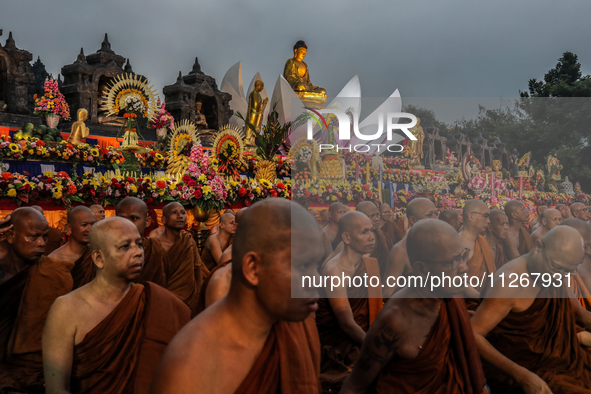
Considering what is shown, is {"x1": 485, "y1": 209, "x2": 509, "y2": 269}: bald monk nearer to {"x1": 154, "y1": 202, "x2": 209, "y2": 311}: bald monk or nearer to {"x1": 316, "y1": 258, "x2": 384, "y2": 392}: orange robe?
{"x1": 316, "y1": 258, "x2": 384, "y2": 392}: orange robe

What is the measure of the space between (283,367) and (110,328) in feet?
4.42

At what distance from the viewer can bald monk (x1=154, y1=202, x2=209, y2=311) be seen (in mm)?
5070

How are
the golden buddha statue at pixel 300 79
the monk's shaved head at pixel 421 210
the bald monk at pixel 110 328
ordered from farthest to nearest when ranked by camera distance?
the golden buddha statue at pixel 300 79 → the monk's shaved head at pixel 421 210 → the bald monk at pixel 110 328

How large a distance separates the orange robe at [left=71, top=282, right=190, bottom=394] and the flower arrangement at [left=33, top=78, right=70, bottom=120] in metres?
11.4

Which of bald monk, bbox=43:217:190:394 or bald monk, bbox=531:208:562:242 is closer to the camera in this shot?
bald monk, bbox=43:217:190:394

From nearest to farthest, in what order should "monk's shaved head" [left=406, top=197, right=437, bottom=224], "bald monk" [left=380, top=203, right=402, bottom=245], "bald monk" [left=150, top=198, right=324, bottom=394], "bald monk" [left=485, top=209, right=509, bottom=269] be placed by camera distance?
"bald monk" [left=150, top=198, right=324, bottom=394], "monk's shaved head" [left=406, top=197, right=437, bottom=224], "bald monk" [left=485, top=209, right=509, bottom=269], "bald monk" [left=380, top=203, right=402, bottom=245]

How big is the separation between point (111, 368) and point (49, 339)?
1.05 feet

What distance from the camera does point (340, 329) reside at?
3.47 meters

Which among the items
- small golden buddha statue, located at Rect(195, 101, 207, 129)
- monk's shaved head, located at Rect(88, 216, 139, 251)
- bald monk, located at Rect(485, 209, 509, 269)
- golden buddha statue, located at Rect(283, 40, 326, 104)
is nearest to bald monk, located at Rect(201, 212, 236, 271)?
bald monk, located at Rect(485, 209, 509, 269)

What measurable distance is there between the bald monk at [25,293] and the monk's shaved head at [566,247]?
305cm

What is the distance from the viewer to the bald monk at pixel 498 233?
4.35 m

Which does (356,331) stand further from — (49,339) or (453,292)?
(49,339)

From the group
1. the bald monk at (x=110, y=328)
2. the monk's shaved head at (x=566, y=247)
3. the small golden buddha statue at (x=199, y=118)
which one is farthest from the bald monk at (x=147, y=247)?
the small golden buddha statue at (x=199, y=118)

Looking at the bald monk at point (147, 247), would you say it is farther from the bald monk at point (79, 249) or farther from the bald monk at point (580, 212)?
the bald monk at point (580, 212)
